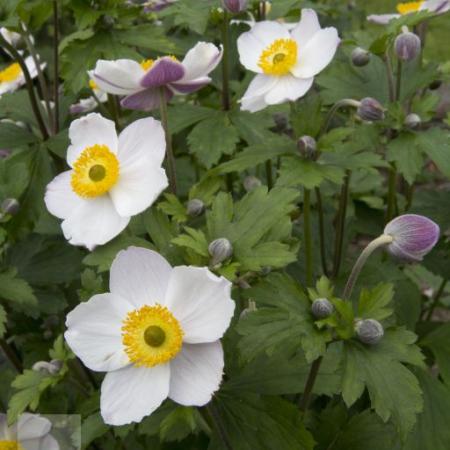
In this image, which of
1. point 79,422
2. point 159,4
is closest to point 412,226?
point 79,422

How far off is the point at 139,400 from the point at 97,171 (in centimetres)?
54

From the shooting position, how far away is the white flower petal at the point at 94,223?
137 centimetres

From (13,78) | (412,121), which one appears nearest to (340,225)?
(412,121)

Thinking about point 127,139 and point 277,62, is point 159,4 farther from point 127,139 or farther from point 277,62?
point 127,139

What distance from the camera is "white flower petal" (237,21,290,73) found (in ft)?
6.34

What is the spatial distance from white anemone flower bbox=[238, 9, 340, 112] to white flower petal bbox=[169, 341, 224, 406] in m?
0.86

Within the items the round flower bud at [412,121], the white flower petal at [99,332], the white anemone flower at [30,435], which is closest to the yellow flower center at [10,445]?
the white anemone flower at [30,435]

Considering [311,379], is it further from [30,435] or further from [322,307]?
[30,435]

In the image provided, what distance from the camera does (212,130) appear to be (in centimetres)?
198

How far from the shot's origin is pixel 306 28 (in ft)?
5.98

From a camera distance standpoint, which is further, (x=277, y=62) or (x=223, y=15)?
(x=223, y=15)

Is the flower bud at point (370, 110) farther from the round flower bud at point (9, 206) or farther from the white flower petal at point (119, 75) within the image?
the round flower bud at point (9, 206)

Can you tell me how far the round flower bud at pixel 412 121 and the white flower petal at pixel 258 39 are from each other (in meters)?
0.47

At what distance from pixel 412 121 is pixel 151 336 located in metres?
1.03
